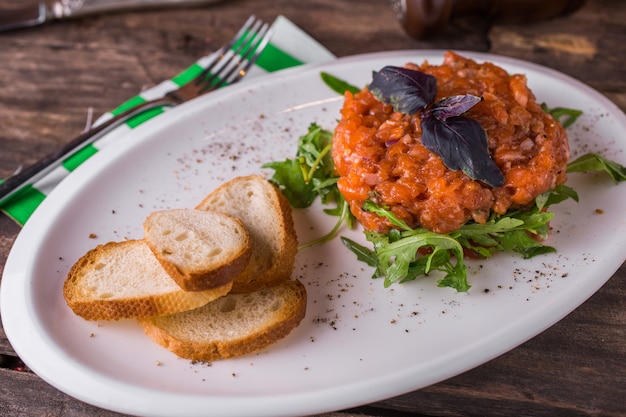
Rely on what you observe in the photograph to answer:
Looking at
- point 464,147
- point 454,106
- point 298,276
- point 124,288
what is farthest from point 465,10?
point 124,288

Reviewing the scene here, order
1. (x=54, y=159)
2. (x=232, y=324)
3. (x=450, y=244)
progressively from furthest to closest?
1. (x=54, y=159)
2. (x=450, y=244)
3. (x=232, y=324)

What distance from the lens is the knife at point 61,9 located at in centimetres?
579

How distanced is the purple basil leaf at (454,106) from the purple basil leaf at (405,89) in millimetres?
93

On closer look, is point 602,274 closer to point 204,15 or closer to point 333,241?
point 333,241

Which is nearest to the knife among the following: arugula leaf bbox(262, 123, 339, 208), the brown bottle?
the brown bottle

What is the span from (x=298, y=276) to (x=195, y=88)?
183 cm

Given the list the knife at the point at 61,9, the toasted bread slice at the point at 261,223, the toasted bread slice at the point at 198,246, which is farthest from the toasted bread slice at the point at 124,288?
the knife at the point at 61,9

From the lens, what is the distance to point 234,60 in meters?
5.08

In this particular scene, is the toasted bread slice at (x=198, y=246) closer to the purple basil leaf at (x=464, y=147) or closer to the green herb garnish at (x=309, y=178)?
the green herb garnish at (x=309, y=178)

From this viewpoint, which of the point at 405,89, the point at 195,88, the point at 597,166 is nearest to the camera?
the point at 405,89

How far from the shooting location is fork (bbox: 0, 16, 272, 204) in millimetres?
4246

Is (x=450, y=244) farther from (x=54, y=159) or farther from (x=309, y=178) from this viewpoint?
(x=54, y=159)

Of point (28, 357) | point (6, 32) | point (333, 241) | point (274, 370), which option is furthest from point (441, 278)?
point (6, 32)

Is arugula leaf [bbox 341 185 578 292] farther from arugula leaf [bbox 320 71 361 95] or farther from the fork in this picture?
the fork
